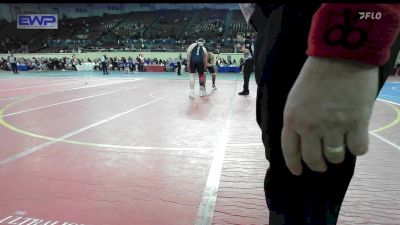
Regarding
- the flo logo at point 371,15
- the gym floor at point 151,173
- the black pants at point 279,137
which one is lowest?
the gym floor at point 151,173

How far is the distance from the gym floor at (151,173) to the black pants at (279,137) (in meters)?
0.92

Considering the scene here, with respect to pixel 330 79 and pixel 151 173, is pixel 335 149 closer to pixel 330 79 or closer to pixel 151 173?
pixel 330 79

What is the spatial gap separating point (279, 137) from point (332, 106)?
1.38 feet

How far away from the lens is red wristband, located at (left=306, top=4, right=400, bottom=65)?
0.79 metres

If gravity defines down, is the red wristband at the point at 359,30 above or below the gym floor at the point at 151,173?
above

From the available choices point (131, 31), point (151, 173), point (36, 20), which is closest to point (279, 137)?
point (151, 173)

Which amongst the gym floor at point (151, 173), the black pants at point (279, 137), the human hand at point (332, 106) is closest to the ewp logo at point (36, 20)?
the gym floor at point (151, 173)

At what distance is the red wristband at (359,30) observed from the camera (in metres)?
0.79

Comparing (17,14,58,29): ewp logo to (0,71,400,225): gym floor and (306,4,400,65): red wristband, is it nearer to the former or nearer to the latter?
(0,71,400,225): gym floor

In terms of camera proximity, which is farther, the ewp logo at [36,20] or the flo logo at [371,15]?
the ewp logo at [36,20]

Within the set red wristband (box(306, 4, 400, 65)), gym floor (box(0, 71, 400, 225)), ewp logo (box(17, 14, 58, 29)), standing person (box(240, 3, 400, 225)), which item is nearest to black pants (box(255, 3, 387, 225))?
standing person (box(240, 3, 400, 225))

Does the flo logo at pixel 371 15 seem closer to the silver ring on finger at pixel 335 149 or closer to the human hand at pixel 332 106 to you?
the human hand at pixel 332 106

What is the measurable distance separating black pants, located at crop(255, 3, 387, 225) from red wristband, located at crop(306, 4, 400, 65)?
0.24 m

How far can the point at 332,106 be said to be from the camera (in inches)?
31.8
